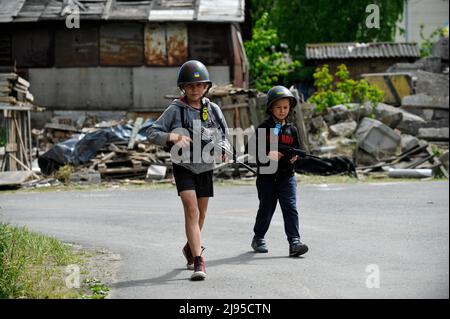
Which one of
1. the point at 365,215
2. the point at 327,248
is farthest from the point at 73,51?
the point at 327,248

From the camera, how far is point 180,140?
7.43 meters

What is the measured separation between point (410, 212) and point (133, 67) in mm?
17477

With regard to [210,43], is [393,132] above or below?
below

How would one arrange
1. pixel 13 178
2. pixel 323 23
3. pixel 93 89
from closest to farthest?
1. pixel 13 178
2. pixel 93 89
3. pixel 323 23

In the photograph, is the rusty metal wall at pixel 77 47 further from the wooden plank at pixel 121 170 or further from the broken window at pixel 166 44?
the wooden plank at pixel 121 170

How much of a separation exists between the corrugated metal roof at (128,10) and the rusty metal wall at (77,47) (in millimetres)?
759

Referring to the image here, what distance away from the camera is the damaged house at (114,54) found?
92.9 feet

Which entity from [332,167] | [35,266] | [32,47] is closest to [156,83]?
[32,47]

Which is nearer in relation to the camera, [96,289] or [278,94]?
[96,289]

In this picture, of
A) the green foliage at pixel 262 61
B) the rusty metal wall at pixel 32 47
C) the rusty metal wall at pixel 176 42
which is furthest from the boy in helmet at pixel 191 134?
the green foliage at pixel 262 61

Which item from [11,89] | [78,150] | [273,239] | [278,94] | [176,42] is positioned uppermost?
[176,42]

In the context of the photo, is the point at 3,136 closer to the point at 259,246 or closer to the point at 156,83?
the point at 156,83

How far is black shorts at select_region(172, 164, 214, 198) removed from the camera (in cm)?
757

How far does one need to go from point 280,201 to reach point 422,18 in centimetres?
5616
